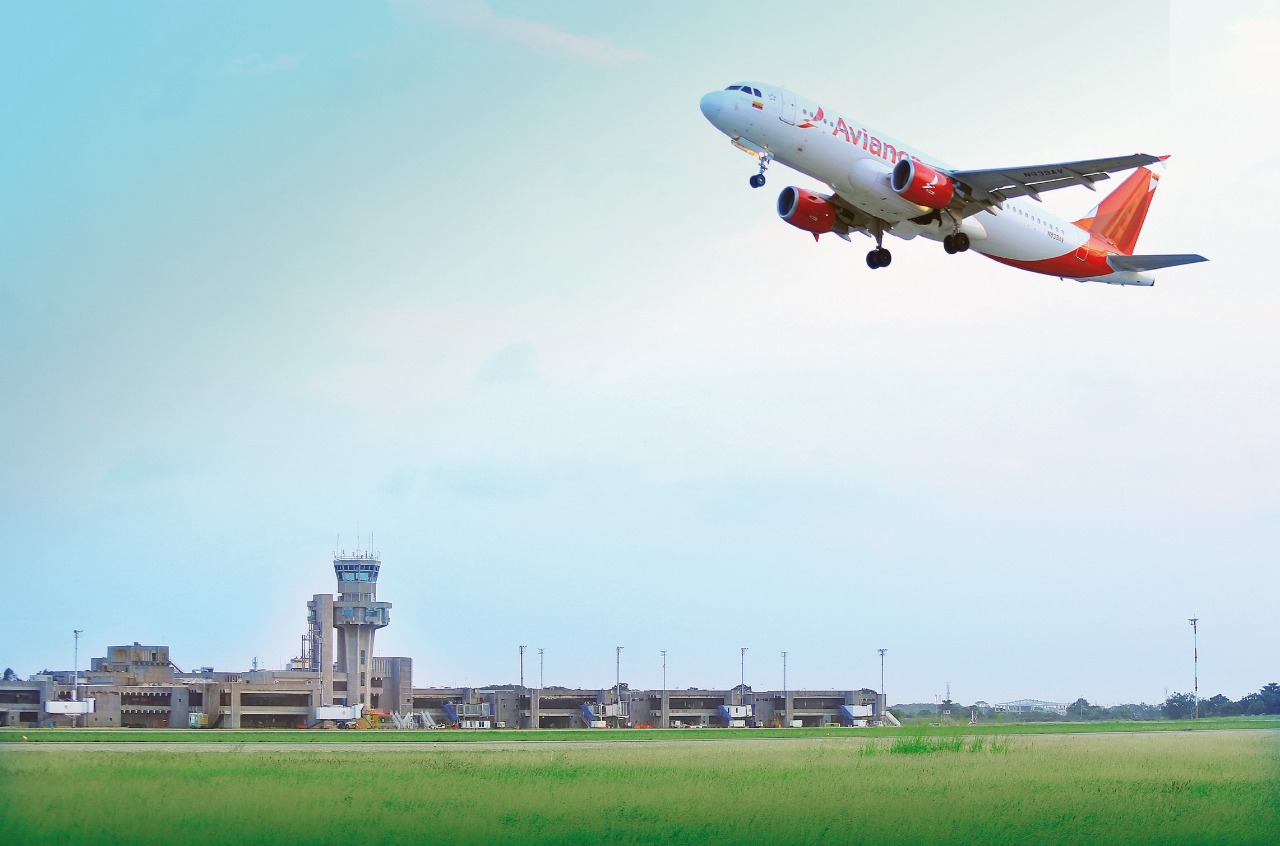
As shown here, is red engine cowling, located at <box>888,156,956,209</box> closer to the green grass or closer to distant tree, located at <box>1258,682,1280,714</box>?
the green grass

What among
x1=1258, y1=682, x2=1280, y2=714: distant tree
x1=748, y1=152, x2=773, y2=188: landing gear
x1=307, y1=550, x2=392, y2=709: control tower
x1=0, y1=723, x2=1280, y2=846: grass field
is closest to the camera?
x1=0, y1=723, x2=1280, y2=846: grass field

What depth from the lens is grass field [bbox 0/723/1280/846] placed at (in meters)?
25.9

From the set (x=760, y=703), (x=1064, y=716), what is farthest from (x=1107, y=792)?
(x=760, y=703)

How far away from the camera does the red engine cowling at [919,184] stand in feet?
144

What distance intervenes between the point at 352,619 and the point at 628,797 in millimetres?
123892

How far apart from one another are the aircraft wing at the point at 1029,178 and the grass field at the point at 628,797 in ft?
59.2

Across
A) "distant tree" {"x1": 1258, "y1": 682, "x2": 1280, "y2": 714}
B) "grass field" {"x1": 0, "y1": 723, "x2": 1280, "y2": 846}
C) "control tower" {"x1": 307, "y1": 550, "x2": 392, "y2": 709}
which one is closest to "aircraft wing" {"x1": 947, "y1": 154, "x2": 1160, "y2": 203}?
"grass field" {"x1": 0, "y1": 723, "x2": 1280, "y2": 846}

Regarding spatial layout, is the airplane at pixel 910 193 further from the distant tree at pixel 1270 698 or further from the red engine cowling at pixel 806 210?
the distant tree at pixel 1270 698

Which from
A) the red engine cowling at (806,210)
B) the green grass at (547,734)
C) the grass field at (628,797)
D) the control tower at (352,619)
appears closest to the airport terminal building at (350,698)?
the control tower at (352,619)

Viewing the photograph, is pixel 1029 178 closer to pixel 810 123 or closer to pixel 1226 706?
pixel 810 123

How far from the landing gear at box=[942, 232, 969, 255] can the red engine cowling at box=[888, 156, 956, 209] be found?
10.0 ft

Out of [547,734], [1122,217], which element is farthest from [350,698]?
[1122,217]

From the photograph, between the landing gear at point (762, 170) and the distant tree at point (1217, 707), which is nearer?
the landing gear at point (762, 170)

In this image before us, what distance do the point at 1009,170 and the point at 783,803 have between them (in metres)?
22.2
